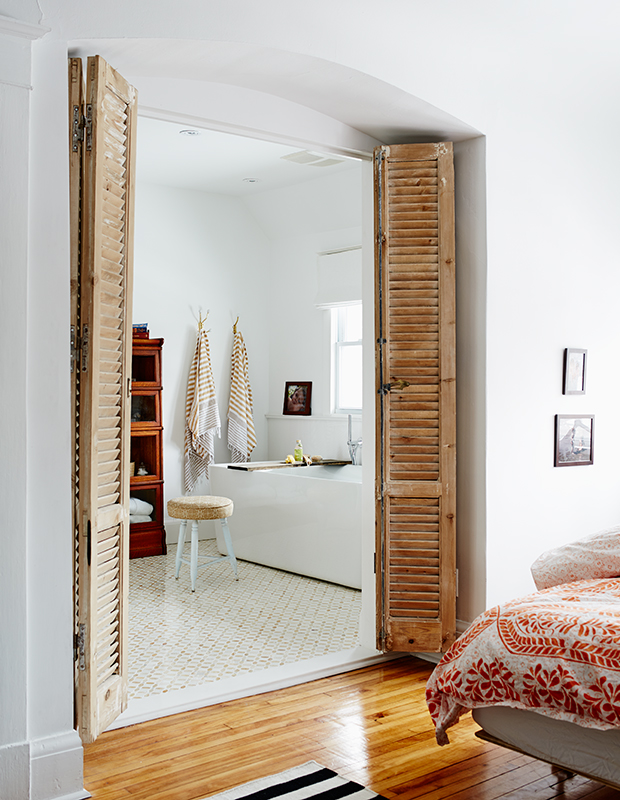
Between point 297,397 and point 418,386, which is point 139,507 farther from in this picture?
point 418,386

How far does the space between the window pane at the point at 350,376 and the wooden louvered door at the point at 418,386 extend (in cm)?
298

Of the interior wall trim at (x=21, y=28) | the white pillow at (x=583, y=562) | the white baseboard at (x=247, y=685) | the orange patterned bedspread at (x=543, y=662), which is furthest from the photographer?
the white baseboard at (x=247, y=685)

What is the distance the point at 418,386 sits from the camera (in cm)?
344

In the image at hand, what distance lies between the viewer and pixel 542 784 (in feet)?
8.02

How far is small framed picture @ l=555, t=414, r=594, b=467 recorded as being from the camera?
377 centimetres

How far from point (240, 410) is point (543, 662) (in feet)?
16.1

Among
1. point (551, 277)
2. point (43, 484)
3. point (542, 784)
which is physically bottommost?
point (542, 784)

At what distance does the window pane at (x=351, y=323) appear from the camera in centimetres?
646

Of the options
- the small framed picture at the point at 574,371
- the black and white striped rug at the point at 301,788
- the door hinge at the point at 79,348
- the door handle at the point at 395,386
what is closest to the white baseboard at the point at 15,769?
the black and white striped rug at the point at 301,788

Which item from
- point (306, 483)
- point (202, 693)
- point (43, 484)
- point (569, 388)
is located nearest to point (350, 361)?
point (306, 483)

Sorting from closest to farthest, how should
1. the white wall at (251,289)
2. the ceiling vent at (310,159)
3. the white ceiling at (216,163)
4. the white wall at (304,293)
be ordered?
the white ceiling at (216,163) < the ceiling vent at (310,159) < the white wall at (304,293) < the white wall at (251,289)

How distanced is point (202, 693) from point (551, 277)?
8.26ft

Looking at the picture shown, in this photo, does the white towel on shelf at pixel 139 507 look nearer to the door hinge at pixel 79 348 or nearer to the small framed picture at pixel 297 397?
the small framed picture at pixel 297 397

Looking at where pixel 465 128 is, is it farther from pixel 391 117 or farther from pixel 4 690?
pixel 4 690
